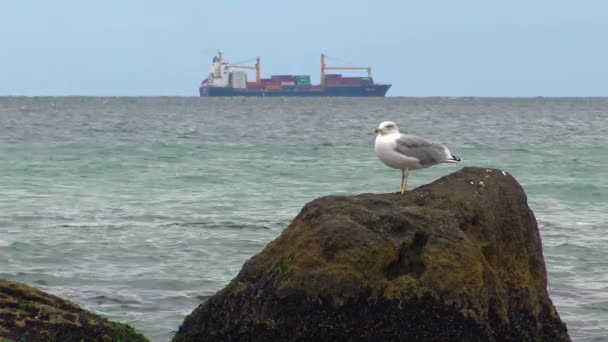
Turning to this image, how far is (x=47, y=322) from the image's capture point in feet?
16.6

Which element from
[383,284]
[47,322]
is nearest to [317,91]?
[383,284]

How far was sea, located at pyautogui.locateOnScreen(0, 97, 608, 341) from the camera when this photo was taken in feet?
27.9

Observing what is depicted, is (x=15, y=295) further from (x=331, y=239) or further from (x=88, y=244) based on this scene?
(x=88, y=244)

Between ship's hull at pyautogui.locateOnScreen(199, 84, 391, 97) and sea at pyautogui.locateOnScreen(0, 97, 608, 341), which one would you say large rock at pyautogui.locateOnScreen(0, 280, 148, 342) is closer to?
sea at pyautogui.locateOnScreen(0, 97, 608, 341)

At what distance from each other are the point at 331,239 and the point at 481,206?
1060 millimetres

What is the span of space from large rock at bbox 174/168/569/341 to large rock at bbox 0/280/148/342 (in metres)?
0.55

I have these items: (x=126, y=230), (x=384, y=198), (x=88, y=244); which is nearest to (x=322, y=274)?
(x=384, y=198)

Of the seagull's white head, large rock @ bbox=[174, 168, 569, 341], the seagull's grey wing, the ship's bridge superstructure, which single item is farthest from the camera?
the ship's bridge superstructure

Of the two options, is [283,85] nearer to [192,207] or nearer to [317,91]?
[317,91]

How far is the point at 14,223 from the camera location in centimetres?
1235

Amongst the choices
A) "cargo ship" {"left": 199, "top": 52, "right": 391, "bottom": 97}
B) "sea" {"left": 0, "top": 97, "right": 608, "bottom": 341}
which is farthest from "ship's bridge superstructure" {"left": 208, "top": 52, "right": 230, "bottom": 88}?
"sea" {"left": 0, "top": 97, "right": 608, "bottom": 341}

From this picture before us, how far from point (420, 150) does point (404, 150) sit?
133 millimetres

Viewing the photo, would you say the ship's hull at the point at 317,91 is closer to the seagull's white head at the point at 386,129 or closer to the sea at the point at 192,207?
the sea at the point at 192,207

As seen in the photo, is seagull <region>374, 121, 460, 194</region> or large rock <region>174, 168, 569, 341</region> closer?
large rock <region>174, 168, 569, 341</region>
